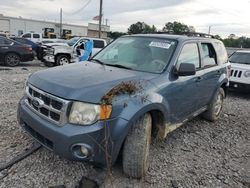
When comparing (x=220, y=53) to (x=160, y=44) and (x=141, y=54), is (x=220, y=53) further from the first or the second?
(x=141, y=54)

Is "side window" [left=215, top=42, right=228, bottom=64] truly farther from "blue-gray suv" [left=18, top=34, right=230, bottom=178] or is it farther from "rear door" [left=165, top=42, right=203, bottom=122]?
"blue-gray suv" [left=18, top=34, right=230, bottom=178]

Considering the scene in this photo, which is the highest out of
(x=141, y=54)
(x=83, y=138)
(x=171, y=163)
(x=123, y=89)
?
(x=141, y=54)

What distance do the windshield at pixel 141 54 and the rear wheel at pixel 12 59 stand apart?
32.0 ft

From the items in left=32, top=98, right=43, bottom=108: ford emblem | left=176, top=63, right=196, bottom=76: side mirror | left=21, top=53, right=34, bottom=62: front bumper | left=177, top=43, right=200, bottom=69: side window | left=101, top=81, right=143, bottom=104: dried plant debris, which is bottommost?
left=21, top=53, right=34, bottom=62: front bumper

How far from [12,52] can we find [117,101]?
38.0 feet

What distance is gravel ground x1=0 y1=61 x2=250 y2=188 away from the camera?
3.09 m

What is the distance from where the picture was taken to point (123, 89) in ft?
9.30

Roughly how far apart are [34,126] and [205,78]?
118 inches

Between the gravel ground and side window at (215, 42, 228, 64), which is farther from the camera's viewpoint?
side window at (215, 42, 228, 64)

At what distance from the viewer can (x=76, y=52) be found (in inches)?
523

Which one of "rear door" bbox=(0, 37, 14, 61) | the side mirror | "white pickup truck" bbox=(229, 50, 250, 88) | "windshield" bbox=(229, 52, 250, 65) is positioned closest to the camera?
the side mirror

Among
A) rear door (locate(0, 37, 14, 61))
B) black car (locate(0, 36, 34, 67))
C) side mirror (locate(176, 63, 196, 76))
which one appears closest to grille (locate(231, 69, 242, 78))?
side mirror (locate(176, 63, 196, 76))

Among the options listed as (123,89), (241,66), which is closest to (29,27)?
(241,66)

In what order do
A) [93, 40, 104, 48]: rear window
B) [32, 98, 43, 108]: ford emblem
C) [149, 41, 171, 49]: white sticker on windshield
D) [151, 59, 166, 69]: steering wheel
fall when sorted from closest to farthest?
[32, 98, 43, 108]: ford emblem < [151, 59, 166, 69]: steering wheel < [149, 41, 171, 49]: white sticker on windshield < [93, 40, 104, 48]: rear window
